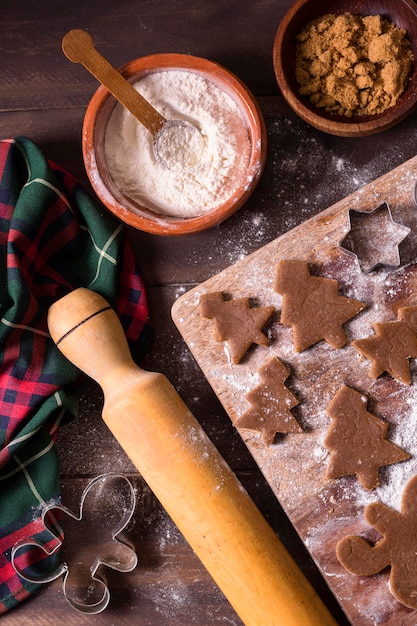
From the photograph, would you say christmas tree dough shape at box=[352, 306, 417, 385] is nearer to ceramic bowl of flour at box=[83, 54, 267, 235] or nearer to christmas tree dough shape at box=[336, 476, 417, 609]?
christmas tree dough shape at box=[336, 476, 417, 609]

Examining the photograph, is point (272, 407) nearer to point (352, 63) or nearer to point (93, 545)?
point (93, 545)

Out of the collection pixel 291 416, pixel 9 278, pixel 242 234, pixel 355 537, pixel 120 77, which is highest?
pixel 120 77

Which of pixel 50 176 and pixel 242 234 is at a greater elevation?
pixel 50 176

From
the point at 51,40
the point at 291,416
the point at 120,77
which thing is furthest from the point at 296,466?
the point at 51,40

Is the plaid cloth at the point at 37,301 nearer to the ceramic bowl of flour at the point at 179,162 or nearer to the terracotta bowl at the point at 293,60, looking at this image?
the ceramic bowl of flour at the point at 179,162

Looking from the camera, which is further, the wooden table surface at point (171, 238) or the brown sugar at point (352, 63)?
the wooden table surface at point (171, 238)

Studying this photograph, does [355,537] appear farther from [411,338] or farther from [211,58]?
[211,58]

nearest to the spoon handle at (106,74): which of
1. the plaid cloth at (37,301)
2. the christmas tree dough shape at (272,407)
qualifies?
the plaid cloth at (37,301)

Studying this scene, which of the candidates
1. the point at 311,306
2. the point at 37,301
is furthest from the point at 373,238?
the point at 37,301
